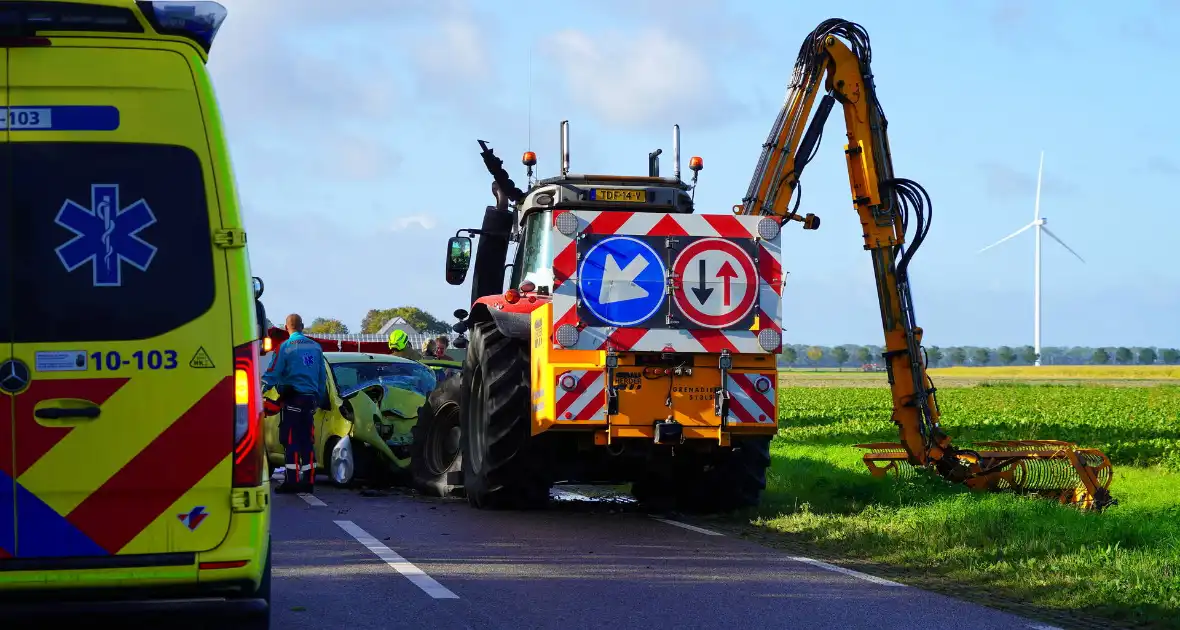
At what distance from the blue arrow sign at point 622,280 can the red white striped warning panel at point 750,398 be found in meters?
0.91

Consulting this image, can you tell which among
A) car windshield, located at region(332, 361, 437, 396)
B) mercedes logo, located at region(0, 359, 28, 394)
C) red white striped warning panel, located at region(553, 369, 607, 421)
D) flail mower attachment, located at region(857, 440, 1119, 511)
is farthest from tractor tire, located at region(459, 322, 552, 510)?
mercedes logo, located at region(0, 359, 28, 394)

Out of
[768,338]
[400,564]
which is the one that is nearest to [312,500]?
[768,338]

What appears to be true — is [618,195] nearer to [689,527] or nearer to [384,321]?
[689,527]

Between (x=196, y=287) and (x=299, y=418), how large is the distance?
10.4 meters

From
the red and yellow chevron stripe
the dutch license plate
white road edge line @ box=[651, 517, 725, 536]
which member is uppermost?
the dutch license plate

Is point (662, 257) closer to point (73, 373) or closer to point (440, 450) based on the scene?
point (440, 450)

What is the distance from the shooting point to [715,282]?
41.7ft

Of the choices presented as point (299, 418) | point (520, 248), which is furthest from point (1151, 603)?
point (299, 418)

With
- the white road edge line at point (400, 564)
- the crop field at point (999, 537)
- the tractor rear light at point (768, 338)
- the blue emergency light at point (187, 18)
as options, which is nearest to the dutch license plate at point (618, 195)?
the tractor rear light at point (768, 338)

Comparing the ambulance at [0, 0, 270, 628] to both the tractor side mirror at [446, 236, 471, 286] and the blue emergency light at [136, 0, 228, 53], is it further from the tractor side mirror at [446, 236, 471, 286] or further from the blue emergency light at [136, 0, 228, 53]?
the tractor side mirror at [446, 236, 471, 286]

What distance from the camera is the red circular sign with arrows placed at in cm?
1266

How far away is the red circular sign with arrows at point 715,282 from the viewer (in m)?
12.7

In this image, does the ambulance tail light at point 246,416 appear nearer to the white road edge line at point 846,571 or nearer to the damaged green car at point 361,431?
the white road edge line at point 846,571

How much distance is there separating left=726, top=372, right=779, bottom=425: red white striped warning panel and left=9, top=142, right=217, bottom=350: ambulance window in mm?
7448
